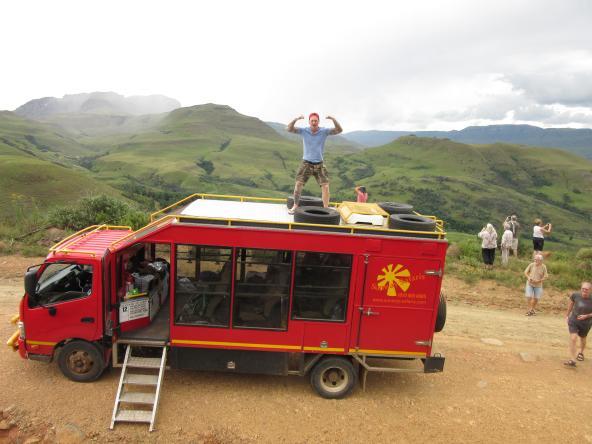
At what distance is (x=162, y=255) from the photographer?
26.6 feet

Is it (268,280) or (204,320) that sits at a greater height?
(268,280)

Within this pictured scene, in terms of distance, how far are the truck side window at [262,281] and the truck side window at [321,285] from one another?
0.18m

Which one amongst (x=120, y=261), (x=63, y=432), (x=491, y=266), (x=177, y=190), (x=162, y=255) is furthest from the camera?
(x=177, y=190)

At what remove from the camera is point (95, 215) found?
703 inches

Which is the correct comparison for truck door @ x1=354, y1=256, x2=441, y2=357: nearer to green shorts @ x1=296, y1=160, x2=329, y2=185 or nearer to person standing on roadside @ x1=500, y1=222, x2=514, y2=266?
green shorts @ x1=296, y1=160, x2=329, y2=185

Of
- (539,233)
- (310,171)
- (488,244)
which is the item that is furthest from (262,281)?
(539,233)

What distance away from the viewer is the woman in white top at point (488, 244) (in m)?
15.3

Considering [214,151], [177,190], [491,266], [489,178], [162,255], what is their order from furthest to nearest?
[214,151] < [489,178] < [177,190] < [491,266] < [162,255]

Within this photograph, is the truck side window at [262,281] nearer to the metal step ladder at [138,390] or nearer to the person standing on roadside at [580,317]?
the metal step ladder at [138,390]

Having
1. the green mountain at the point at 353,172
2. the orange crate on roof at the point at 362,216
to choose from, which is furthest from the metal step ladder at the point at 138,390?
the green mountain at the point at 353,172

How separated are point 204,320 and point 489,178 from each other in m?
138

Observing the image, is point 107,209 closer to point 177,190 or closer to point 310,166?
point 310,166

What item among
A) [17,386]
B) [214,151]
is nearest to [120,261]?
[17,386]

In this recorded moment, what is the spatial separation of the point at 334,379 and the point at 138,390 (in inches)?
127
